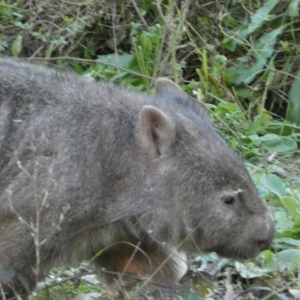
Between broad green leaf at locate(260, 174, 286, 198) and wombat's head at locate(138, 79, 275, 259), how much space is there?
3.54 feet

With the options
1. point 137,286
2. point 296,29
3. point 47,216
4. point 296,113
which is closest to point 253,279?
point 137,286

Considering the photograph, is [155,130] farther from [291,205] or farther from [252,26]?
[252,26]

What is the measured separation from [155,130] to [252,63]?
323 cm

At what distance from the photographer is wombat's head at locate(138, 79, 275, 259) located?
19.2 ft

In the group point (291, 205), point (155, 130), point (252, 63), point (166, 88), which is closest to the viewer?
point (155, 130)

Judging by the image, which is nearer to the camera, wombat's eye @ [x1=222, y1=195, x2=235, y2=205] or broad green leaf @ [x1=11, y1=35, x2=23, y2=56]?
wombat's eye @ [x1=222, y1=195, x2=235, y2=205]

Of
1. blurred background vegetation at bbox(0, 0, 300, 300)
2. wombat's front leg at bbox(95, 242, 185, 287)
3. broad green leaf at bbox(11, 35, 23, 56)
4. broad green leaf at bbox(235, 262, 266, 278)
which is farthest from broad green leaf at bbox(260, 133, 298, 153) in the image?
broad green leaf at bbox(11, 35, 23, 56)

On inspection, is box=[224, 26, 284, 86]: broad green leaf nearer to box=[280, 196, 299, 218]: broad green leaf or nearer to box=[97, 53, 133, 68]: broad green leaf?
box=[97, 53, 133, 68]: broad green leaf

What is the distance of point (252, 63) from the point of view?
8953 millimetres

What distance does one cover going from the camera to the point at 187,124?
19.7 feet

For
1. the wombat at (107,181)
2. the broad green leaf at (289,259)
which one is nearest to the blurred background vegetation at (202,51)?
the broad green leaf at (289,259)

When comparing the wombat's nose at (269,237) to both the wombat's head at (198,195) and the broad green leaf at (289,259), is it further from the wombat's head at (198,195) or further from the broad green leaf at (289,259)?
the broad green leaf at (289,259)

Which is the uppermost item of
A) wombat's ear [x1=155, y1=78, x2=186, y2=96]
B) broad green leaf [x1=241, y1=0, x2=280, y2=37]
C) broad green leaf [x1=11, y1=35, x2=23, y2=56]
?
wombat's ear [x1=155, y1=78, x2=186, y2=96]

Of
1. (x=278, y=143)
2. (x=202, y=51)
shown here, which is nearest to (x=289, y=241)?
(x=278, y=143)
